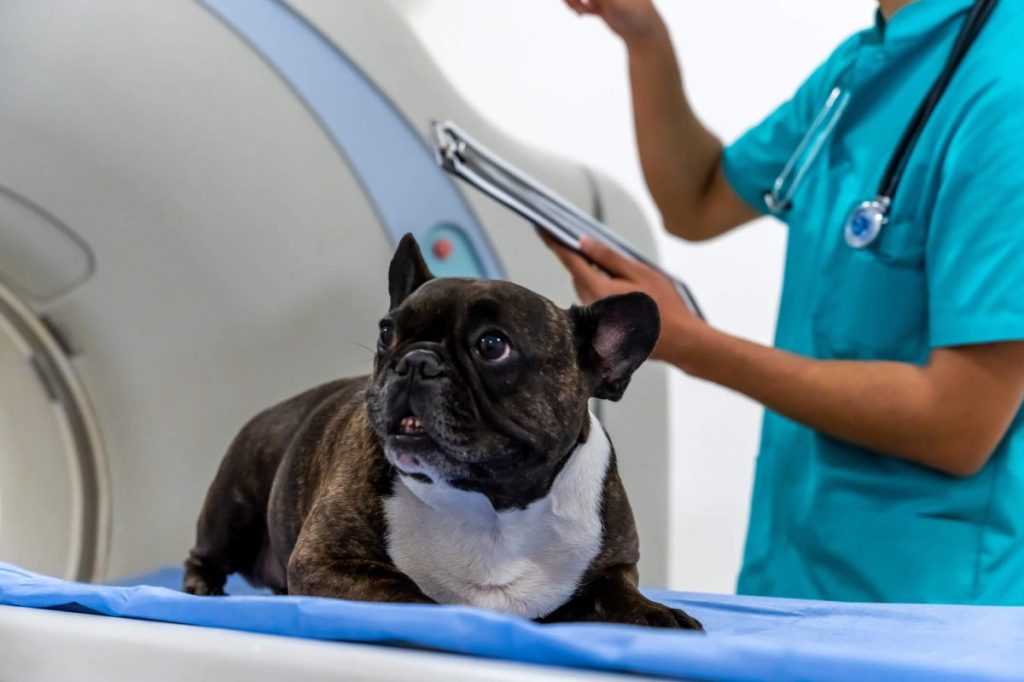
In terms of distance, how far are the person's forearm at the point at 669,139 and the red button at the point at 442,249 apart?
0.94 feet

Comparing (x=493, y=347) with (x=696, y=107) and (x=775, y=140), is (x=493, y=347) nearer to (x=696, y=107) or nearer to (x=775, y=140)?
(x=775, y=140)

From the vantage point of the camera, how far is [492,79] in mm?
1932

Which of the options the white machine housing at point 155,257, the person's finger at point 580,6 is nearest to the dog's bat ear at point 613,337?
the white machine housing at point 155,257

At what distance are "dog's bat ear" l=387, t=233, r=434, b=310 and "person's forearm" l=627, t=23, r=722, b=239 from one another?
676 millimetres

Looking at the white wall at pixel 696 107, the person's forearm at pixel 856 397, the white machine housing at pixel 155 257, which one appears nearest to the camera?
the person's forearm at pixel 856 397

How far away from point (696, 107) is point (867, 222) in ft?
3.01

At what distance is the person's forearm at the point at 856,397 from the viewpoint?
1.03 meters

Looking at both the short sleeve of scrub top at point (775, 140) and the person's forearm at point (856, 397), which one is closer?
the person's forearm at point (856, 397)

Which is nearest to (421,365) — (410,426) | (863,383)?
(410,426)

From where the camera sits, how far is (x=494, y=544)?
2.45 feet

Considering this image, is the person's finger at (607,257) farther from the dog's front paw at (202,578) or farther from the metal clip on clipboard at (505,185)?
the dog's front paw at (202,578)

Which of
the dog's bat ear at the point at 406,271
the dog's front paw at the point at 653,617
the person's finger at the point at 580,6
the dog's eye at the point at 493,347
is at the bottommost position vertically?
the dog's front paw at the point at 653,617

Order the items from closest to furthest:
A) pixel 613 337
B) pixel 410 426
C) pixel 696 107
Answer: pixel 410 426 < pixel 613 337 < pixel 696 107

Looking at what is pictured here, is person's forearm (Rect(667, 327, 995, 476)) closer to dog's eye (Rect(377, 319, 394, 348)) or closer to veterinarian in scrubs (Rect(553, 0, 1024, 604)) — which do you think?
veterinarian in scrubs (Rect(553, 0, 1024, 604))
